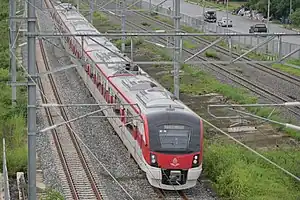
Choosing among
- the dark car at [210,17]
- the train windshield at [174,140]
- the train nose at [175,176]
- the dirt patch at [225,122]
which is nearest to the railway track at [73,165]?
the train nose at [175,176]

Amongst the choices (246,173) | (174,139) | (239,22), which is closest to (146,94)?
(174,139)

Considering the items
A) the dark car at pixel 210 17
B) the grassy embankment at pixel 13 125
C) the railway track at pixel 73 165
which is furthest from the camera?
the dark car at pixel 210 17

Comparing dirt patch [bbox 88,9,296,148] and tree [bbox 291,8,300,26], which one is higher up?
tree [bbox 291,8,300,26]

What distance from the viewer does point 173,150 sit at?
15859 millimetres

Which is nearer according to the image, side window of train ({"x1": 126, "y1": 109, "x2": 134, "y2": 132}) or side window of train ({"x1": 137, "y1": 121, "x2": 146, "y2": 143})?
side window of train ({"x1": 137, "y1": 121, "x2": 146, "y2": 143})

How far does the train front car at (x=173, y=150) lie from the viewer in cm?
1587

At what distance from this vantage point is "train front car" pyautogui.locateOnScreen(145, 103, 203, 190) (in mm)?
15867

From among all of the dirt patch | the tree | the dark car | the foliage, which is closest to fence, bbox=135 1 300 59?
the dark car

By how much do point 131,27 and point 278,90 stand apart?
77.5 feet

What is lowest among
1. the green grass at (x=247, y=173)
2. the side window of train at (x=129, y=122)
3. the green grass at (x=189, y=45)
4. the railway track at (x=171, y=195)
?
the green grass at (x=189, y=45)

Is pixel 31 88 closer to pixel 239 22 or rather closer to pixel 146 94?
pixel 146 94

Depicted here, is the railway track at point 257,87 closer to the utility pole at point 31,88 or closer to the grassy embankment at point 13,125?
the grassy embankment at point 13,125

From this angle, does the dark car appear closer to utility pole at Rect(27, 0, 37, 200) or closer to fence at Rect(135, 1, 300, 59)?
fence at Rect(135, 1, 300, 59)

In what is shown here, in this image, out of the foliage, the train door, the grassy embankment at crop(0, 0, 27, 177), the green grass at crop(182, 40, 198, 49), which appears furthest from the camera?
the green grass at crop(182, 40, 198, 49)
